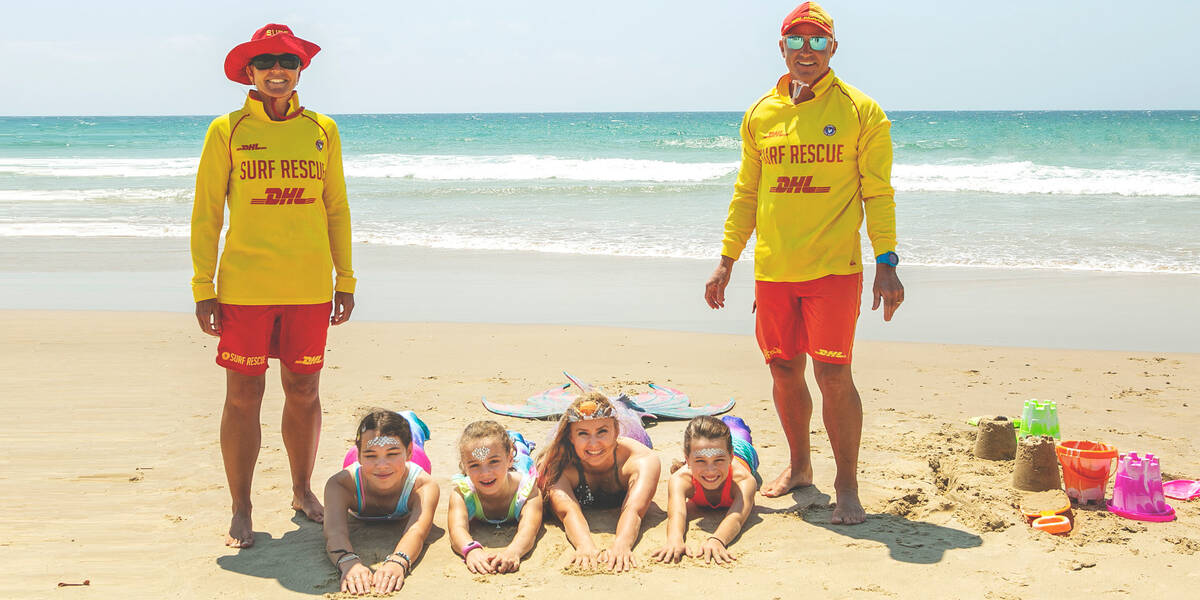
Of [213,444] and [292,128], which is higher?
[292,128]

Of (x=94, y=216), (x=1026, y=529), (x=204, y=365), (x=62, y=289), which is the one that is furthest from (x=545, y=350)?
(x=94, y=216)

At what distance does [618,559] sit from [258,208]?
191 cm

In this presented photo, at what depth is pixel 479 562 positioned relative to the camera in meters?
3.83

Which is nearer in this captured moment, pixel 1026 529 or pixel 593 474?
pixel 1026 529

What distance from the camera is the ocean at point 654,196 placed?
1312 centimetres

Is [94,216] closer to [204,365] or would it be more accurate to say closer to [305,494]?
[204,365]

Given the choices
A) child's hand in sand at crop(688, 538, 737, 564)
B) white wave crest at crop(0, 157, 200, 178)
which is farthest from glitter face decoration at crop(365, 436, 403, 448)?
white wave crest at crop(0, 157, 200, 178)

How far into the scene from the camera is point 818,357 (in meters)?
4.20

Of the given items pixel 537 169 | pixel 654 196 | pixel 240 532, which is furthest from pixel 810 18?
pixel 537 169

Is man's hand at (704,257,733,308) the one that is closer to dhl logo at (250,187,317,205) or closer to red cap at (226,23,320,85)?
dhl logo at (250,187,317,205)

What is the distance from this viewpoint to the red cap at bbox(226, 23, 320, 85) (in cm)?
382

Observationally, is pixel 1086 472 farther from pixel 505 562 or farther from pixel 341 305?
pixel 341 305

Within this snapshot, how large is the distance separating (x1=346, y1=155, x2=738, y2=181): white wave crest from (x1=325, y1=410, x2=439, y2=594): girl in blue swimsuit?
2233 centimetres

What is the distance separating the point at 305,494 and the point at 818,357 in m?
2.28
